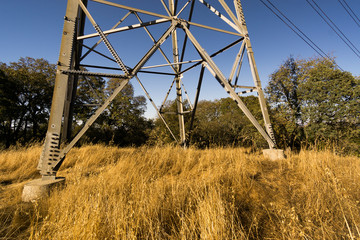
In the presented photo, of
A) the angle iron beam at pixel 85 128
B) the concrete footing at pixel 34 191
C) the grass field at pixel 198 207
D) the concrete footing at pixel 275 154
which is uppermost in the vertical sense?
the angle iron beam at pixel 85 128

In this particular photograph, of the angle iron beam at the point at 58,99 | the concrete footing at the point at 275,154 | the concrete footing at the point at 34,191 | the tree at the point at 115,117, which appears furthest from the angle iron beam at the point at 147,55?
the tree at the point at 115,117

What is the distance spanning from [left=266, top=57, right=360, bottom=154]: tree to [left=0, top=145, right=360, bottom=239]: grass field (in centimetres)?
1014

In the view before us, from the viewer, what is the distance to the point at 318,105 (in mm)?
13297

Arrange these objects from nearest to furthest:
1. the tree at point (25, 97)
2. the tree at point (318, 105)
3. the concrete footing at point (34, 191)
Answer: the concrete footing at point (34, 191)
the tree at point (318, 105)
the tree at point (25, 97)

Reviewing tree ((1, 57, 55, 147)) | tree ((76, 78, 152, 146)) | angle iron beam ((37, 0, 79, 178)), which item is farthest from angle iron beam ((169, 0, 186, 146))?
tree ((1, 57, 55, 147))

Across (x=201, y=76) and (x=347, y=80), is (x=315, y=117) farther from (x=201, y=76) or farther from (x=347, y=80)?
(x=201, y=76)

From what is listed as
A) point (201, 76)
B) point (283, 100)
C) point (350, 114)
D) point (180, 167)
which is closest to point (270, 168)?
point (180, 167)

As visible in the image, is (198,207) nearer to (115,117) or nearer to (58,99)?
(58,99)

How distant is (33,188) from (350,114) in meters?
19.2

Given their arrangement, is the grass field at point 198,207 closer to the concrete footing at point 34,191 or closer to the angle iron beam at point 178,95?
the concrete footing at point 34,191

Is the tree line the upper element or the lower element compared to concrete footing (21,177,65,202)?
upper

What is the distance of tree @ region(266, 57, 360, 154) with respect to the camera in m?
12.2

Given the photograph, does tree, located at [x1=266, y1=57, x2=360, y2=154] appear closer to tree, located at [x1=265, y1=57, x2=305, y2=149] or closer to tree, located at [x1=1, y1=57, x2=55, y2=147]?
tree, located at [x1=265, y1=57, x2=305, y2=149]

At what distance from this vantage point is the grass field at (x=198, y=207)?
129cm
